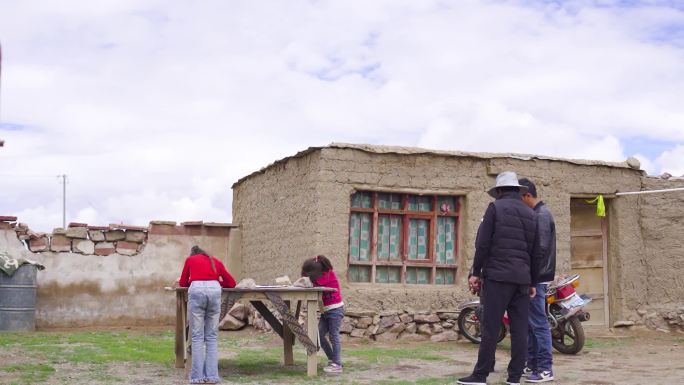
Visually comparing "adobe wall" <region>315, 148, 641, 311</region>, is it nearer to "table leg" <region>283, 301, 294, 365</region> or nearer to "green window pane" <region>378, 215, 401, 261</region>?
"green window pane" <region>378, 215, 401, 261</region>

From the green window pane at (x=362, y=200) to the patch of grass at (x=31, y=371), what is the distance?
506 cm

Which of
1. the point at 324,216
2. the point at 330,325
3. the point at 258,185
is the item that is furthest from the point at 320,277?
the point at 258,185

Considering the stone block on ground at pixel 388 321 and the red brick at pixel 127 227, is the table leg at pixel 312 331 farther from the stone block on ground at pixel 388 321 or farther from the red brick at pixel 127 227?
the red brick at pixel 127 227

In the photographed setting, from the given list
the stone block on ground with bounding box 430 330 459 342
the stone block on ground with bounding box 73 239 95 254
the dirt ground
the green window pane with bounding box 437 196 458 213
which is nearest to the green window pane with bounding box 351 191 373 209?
the green window pane with bounding box 437 196 458 213

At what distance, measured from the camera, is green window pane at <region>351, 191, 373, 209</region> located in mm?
12562

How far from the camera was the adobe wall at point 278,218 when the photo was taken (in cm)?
1252

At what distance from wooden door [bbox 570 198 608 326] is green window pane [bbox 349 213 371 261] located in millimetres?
3640

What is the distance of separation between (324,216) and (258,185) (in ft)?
10.5

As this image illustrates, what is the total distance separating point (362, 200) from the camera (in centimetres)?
1262

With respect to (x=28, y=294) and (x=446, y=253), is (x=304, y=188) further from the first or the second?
(x=28, y=294)

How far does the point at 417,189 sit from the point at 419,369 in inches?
157

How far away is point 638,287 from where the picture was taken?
13633 millimetres

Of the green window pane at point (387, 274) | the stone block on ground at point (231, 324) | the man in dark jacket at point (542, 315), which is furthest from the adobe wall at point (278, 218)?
the man in dark jacket at point (542, 315)

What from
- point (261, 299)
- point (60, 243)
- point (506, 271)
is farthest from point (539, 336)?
point (60, 243)
